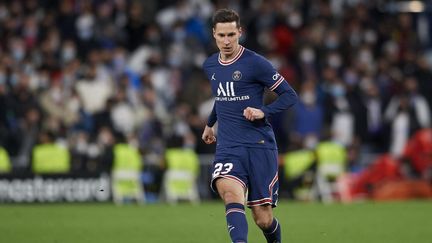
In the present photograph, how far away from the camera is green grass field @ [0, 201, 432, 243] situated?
43.4ft

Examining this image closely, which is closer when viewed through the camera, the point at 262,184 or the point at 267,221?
the point at 262,184

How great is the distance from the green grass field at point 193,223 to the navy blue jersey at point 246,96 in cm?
277

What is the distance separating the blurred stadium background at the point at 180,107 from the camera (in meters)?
21.4

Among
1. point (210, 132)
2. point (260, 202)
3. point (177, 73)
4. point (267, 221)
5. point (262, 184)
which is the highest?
point (210, 132)

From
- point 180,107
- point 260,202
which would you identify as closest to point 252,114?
point 260,202

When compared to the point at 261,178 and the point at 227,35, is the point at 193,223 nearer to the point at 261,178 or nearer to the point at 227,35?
the point at 261,178

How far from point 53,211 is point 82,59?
20.0 feet

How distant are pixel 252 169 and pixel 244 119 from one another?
46 centimetres

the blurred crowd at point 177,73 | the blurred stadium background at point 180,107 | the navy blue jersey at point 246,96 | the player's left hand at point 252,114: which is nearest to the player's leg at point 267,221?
the navy blue jersey at point 246,96

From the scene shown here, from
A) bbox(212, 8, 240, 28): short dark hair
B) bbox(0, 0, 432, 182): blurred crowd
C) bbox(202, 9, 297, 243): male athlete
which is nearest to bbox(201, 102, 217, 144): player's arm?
bbox(202, 9, 297, 243): male athlete

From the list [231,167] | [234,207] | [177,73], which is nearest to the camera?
[234,207]

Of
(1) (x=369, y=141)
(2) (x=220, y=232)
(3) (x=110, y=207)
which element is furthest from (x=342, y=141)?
(2) (x=220, y=232)

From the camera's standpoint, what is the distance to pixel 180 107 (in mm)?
22812

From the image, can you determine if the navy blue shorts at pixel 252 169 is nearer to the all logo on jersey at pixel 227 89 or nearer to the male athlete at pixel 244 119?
the male athlete at pixel 244 119
